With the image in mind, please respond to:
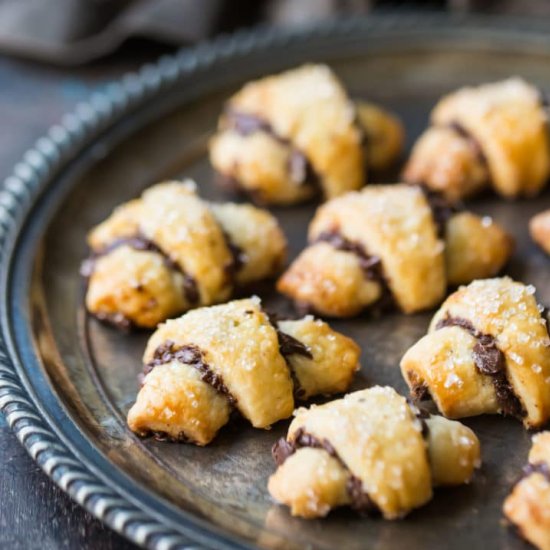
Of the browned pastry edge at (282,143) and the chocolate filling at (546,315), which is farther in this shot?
the browned pastry edge at (282,143)

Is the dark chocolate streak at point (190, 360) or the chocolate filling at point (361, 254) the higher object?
the dark chocolate streak at point (190, 360)

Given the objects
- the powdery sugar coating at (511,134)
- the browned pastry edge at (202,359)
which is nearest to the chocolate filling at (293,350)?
the browned pastry edge at (202,359)

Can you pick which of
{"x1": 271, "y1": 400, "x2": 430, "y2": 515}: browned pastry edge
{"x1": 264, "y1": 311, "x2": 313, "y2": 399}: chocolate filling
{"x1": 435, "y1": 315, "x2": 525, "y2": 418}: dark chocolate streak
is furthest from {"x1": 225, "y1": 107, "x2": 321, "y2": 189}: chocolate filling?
{"x1": 271, "y1": 400, "x2": 430, "y2": 515}: browned pastry edge

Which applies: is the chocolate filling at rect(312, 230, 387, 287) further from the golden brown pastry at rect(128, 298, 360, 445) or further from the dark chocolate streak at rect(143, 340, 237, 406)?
the dark chocolate streak at rect(143, 340, 237, 406)

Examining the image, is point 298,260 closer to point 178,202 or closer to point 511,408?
point 178,202

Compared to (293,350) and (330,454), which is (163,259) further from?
(330,454)

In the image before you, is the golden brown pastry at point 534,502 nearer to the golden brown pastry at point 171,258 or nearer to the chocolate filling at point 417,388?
the chocolate filling at point 417,388

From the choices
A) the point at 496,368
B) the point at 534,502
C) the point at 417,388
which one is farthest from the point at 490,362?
the point at 534,502
